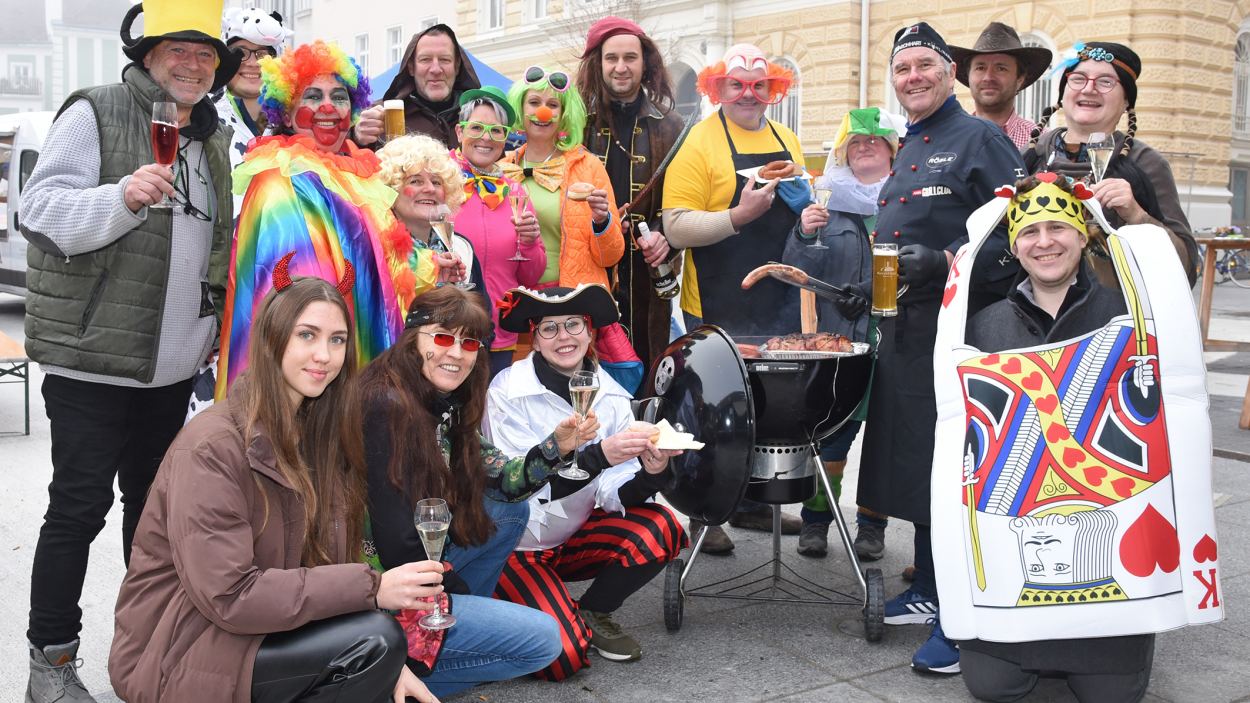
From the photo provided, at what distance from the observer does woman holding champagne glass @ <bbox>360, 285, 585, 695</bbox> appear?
9.63ft

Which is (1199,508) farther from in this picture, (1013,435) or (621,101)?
(621,101)

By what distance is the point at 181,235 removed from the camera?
3.29 metres

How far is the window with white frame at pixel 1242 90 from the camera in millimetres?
20578

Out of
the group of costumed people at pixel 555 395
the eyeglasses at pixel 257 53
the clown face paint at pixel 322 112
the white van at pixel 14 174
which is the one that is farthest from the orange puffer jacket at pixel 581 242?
the white van at pixel 14 174

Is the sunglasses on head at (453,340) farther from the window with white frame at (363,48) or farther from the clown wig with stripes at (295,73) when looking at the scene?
the window with white frame at (363,48)

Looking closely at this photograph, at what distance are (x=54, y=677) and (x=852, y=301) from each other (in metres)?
2.85

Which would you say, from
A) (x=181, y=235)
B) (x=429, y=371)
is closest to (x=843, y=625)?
(x=429, y=371)

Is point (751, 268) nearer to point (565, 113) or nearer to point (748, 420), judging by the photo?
point (565, 113)

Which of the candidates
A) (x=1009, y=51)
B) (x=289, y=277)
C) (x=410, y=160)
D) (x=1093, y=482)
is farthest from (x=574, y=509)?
(x=1009, y=51)

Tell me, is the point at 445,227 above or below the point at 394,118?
below

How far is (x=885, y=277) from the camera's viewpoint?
367 cm

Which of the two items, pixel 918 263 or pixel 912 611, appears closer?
pixel 918 263

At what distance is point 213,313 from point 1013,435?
8.13ft

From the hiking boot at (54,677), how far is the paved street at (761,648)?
0.64ft
